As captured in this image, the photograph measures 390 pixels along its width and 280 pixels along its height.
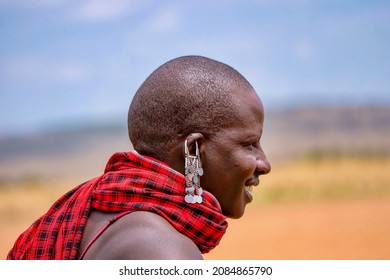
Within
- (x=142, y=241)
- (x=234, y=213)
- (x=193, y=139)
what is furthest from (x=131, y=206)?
(x=234, y=213)

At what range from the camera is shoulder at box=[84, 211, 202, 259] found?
1.85m

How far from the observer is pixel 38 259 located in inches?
85.3

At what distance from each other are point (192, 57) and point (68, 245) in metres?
0.66

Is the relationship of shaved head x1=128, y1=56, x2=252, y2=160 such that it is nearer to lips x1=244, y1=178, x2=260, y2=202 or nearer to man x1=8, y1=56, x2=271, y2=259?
man x1=8, y1=56, x2=271, y2=259

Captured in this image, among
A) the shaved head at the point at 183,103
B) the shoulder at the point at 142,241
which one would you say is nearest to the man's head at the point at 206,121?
the shaved head at the point at 183,103

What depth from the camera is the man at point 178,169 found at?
2029 mm

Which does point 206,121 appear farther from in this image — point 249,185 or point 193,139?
point 249,185

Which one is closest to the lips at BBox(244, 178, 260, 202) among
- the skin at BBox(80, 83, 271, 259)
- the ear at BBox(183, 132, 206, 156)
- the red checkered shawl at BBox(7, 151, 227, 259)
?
the skin at BBox(80, 83, 271, 259)

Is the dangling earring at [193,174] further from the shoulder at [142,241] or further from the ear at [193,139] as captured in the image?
the shoulder at [142,241]

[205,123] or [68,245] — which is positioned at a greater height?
[205,123]

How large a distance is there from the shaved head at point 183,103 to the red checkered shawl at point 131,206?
0.08 metres

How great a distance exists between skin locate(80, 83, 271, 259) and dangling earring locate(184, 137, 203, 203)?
0.02 meters
